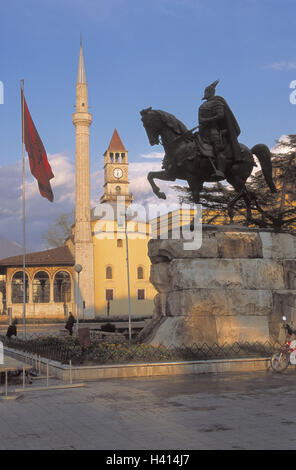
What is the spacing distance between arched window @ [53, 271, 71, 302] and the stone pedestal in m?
41.5

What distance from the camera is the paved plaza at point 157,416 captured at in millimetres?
4984

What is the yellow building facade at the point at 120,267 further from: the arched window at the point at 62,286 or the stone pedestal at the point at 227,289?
the stone pedestal at the point at 227,289

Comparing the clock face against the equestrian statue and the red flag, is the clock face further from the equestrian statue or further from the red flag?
the equestrian statue

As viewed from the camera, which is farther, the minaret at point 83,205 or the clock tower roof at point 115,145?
the clock tower roof at point 115,145

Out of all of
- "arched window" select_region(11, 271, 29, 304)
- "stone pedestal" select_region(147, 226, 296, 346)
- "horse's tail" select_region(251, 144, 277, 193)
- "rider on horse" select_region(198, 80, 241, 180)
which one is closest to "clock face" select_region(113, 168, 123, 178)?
"arched window" select_region(11, 271, 29, 304)

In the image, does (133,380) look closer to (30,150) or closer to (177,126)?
(177,126)

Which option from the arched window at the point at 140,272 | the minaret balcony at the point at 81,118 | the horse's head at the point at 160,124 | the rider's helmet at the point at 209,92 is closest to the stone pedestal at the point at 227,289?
the horse's head at the point at 160,124

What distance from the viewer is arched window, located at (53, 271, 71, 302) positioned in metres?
52.4

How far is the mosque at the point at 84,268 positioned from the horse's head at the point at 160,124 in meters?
35.5

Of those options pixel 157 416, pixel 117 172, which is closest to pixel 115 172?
pixel 117 172

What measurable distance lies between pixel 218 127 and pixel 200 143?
0.56m

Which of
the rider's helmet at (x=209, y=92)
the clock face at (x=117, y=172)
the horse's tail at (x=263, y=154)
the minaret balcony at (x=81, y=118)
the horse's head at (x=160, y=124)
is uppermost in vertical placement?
the clock face at (x=117, y=172)

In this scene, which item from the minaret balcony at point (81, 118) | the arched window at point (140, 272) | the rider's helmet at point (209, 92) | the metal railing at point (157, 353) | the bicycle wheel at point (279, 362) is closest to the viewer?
the bicycle wheel at point (279, 362)
